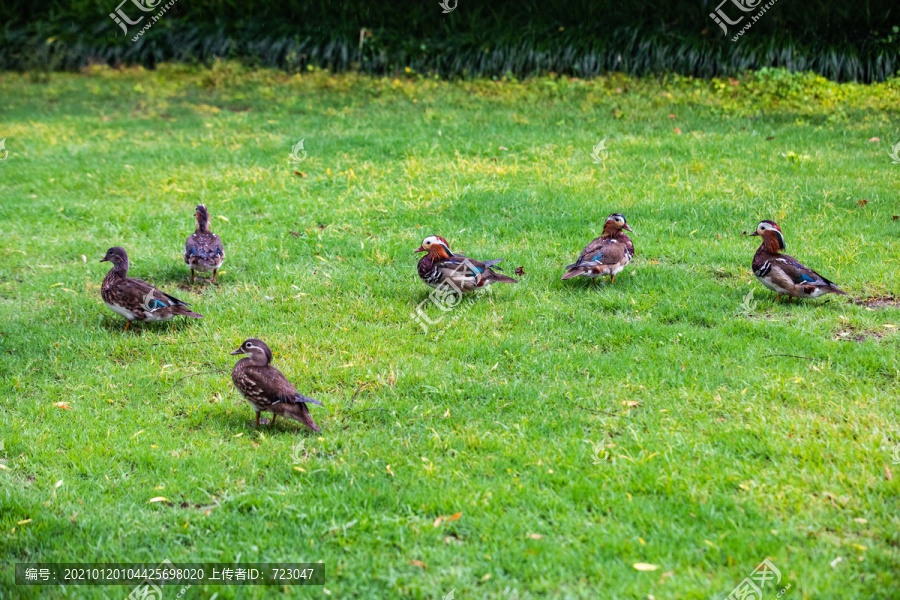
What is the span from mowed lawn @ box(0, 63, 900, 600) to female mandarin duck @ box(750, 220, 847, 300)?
264mm

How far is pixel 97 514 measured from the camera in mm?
5293

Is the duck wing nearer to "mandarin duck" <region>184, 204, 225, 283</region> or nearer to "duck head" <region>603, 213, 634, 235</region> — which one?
"mandarin duck" <region>184, 204, 225, 283</region>

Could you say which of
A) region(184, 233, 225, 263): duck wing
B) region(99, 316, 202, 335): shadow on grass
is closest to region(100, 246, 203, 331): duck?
region(99, 316, 202, 335): shadow on grass

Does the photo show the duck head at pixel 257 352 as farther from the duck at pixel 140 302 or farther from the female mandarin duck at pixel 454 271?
the female mandarin duck at pixel 454 271

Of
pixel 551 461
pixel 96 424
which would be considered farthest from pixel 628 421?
pixel 96 424

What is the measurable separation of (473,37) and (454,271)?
1408 cm

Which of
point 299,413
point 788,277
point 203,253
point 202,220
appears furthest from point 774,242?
point 202,220

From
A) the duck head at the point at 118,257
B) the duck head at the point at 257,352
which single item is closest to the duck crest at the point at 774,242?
the duck head at the point at 257,352

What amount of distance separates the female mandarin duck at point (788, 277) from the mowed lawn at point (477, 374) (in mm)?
264

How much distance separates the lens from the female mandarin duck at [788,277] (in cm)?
787

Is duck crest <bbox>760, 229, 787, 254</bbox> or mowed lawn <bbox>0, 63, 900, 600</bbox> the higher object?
duck crest <bbox>760, 229, 787, 254</bbox>

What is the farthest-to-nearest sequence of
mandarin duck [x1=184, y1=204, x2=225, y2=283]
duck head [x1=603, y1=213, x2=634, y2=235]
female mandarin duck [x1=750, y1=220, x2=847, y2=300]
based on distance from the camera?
mandarin duck [x1=184, y1=204, x2=225, y2=283] → duck head [x1=603, y1=213, x2=634, y2=235] → female mandarin duck [x1=750, y1=220, x2=847, y2=300]

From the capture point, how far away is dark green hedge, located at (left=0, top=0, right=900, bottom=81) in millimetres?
→ 18625

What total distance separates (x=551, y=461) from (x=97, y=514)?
3.03 metres
